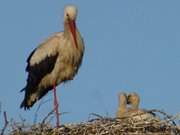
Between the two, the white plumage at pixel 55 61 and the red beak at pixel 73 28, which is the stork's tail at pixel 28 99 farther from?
the red beak at pixel 73 28

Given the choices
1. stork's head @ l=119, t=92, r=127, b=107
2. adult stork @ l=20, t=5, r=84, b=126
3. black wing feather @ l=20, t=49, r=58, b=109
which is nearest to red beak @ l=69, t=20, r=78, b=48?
adult stork @ l=20, t=5, r=84, b=126

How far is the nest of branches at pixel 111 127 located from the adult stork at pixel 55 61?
2596 millimetres

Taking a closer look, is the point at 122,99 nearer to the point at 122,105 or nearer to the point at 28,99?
the point at 122,105

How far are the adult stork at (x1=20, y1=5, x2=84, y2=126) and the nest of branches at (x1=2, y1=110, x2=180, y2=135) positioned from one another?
8.52 feet

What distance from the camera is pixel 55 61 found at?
14320 millimetres

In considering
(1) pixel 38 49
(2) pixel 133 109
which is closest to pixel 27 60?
(1) pixel 38 49

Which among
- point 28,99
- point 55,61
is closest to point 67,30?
point 55,61

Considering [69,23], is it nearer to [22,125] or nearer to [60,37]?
[60,37]

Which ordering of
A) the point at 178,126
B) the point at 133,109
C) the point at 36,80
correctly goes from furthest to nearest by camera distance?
the point at 36,80
the point at 133,109
the point at 178,126

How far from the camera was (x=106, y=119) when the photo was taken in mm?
11445

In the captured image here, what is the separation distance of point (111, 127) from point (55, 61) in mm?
3260

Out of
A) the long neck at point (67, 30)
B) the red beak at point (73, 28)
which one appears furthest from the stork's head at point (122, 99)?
the long neck at point (67, 30)

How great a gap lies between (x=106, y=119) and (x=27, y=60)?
12.0 feet

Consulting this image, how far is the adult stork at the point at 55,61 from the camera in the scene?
14.2 meters
